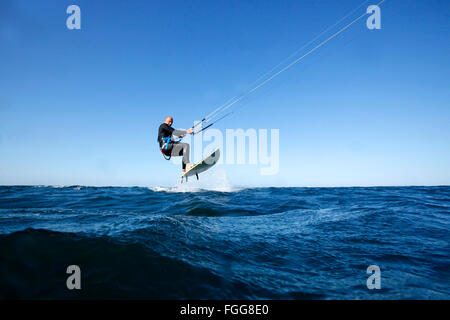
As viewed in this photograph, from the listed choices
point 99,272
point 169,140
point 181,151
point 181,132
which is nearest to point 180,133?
point 181,132

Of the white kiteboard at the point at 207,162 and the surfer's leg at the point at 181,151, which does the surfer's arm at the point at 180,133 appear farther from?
the white kiteboard at the point at 207,162

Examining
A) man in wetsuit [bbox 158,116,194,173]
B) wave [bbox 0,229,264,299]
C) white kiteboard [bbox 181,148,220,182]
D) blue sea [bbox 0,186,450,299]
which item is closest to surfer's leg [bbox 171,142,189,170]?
man in wetsuit [bbox 158,116,194,173]

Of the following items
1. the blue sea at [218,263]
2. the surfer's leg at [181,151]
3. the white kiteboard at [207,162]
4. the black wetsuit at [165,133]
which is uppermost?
the black wetsuit at [165,133]

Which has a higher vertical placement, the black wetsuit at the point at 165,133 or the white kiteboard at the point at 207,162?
the black wetsuit at the point at 165,133

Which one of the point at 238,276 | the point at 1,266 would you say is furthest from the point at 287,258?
the point at 1,266

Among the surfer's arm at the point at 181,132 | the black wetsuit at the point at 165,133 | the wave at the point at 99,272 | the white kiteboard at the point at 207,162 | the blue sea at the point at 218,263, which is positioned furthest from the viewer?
the white kiteboard at the point at 207,162

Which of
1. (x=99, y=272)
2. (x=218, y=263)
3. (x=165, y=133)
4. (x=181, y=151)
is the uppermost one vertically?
(x=165, y=133)

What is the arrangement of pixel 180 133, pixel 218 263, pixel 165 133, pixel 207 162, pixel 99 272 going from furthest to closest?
1. pixel 207 162
2. pixel 180 133
3. pixel 165 133
4. pixel 218 263
5. pixel 99 272

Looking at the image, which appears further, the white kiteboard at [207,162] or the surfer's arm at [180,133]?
the white kiteboard at [207,162]

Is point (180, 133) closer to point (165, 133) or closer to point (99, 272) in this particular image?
point (165, 133)

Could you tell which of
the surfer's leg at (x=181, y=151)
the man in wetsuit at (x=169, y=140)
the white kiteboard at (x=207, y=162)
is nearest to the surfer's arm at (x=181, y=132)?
the man in wetsuit at (x=169, y=140)

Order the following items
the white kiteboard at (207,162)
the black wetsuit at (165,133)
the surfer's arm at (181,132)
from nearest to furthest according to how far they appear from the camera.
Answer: the black wetsuit at (165,133) → the surfer's arm at (181,132) → the white kiteboard at (207,162)
